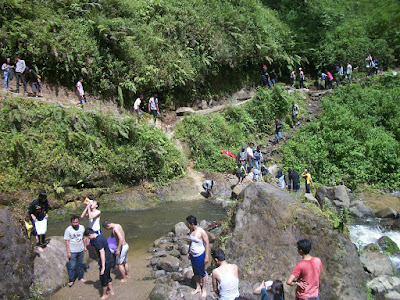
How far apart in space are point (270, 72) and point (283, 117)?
5998 millimetres

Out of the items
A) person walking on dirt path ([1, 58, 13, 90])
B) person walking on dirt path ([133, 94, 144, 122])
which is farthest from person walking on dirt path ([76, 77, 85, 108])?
person walking on dirt path ([1, 58, 13, 90])

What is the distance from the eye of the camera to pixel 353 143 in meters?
18.6

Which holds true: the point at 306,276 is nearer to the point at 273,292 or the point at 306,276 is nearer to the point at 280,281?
the point at 280,281

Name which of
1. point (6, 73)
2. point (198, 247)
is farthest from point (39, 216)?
point (6, 73)

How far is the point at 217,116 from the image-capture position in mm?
20250

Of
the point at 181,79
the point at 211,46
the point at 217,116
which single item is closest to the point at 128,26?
the point at 181,79

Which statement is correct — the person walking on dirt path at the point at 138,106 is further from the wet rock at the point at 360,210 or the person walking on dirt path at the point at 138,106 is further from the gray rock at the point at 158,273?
the wet rock at the point at 360,210

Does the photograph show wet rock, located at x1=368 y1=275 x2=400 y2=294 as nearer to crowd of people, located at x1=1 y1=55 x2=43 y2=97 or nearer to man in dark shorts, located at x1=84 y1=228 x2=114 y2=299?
man in dark shorts, located at x1=84 y1=228 x2=114 y2=299

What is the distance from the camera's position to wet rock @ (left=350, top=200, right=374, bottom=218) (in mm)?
13875

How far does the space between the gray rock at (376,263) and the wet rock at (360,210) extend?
181 inches

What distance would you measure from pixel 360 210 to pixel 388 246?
12.3 feet

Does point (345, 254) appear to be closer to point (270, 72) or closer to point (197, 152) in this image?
point (197, 152)

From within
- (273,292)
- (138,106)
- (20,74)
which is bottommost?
(273,292)

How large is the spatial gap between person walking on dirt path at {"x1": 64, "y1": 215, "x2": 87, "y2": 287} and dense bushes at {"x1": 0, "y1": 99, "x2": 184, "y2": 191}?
5.70 metres
